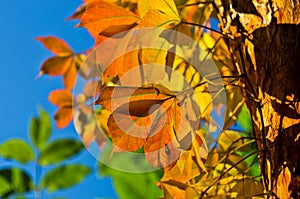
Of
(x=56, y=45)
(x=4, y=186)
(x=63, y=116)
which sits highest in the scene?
(x=56, y=45)

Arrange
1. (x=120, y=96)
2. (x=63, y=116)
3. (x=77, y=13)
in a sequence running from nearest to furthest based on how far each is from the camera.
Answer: (x=120, y=96) < (x=77, y=13) < (x=63, y=116)

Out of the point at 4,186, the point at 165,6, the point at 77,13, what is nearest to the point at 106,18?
the point at 165,6

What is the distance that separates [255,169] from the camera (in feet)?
2.16

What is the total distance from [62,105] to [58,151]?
0.10 meters

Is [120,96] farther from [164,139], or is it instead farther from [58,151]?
[58,151]

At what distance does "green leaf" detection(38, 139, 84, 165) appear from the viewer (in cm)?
84

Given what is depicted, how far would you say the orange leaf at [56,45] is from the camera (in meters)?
0.74

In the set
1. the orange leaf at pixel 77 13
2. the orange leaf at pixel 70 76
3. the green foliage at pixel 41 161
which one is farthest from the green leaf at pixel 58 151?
the orange leaf at pixel 77 13

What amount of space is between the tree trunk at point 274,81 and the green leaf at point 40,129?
51cm

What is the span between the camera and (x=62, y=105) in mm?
794

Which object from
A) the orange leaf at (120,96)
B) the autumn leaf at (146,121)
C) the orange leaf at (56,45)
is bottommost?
the autumn leaf at (146,121)

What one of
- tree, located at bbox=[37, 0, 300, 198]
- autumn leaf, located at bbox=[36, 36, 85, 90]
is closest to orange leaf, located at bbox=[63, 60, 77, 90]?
autumn leaf, located at bbox=[36, 36, 85, 90]

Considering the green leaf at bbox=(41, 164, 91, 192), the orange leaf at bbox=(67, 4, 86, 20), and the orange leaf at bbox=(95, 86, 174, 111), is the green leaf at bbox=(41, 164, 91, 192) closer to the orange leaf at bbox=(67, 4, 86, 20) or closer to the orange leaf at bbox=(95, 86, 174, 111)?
the orange leaf at bbox=(67, 4, 86, 20)

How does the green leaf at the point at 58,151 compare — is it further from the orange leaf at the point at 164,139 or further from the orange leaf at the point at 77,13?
the orange leaf at the point at 164,139
